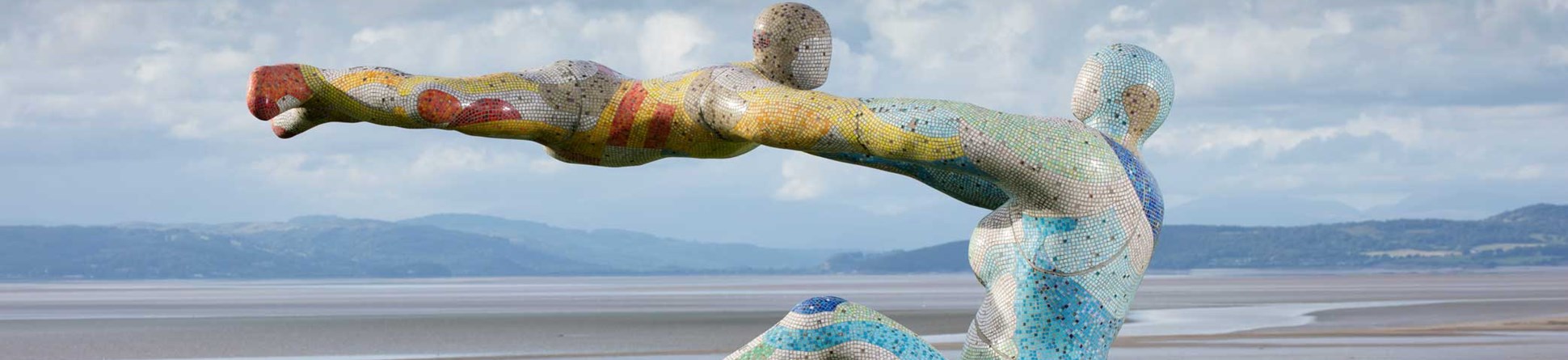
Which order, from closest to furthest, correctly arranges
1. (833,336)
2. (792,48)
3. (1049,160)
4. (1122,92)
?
(833,336), (1049,160), (792,48), (1122,92)

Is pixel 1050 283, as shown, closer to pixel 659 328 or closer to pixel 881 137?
pixel 881 137

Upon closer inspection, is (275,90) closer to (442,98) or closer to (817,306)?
(442,98)

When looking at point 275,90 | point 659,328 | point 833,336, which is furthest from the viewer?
point 659,328

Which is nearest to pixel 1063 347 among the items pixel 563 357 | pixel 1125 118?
pixel 1125 118

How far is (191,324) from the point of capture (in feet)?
131

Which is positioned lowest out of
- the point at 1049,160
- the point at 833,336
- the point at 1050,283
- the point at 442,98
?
the point at 833,336

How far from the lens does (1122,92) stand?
5.09 m

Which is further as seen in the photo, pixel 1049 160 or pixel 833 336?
pixel 1049 160

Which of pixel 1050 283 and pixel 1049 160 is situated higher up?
pixel 1049 160

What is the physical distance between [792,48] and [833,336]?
98 cm

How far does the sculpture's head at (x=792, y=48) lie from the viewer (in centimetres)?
496

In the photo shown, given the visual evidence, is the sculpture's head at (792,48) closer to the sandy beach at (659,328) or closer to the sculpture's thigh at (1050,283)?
the sculpture's thigh at (1050,283)

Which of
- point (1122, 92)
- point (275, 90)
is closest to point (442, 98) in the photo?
point (275, 90)

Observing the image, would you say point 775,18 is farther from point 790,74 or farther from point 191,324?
point 191,324
